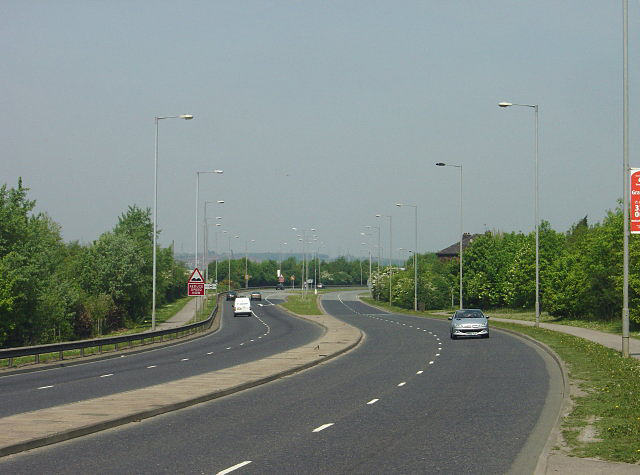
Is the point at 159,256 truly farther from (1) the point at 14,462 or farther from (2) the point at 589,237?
(1) the point at 14,462

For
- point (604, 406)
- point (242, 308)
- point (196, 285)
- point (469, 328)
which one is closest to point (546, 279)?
point (242, 308)

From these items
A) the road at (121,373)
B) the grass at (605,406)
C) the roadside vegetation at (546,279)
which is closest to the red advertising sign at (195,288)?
the road at (121,373)

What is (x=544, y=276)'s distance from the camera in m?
79.8

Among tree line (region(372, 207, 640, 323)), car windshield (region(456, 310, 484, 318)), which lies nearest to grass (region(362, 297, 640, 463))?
car windshield (region(456, 310, 484, 318))

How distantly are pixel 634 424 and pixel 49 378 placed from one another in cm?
1751

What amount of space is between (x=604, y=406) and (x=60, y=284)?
179ft

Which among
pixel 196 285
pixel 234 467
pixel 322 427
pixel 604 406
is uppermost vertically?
pixel 196 285

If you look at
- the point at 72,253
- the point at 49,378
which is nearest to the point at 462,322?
the point at 49,378

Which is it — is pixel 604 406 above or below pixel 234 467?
→ below

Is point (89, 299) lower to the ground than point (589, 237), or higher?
lower

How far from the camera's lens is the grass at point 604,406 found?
1166cm

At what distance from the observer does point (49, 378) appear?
25.8 m

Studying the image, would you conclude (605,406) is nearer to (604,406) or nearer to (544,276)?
(604,406)

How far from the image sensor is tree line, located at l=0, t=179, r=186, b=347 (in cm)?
5756
